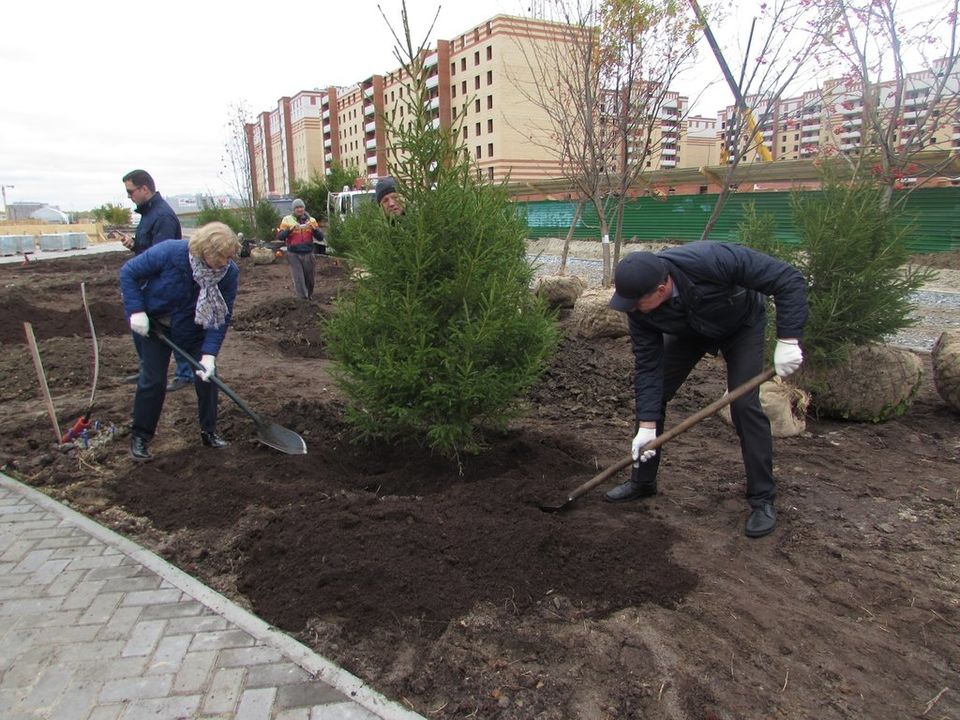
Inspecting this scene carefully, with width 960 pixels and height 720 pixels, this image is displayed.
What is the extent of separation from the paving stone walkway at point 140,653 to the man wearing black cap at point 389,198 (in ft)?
7.03

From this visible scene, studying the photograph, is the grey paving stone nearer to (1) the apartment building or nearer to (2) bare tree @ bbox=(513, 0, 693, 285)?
(1) the apartment building

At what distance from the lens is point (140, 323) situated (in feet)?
13.1

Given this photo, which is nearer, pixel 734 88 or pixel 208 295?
pixel 208 295

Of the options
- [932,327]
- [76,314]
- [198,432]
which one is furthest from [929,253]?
[76,314]

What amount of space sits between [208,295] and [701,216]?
58.3 feet

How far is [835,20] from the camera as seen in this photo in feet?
22.2

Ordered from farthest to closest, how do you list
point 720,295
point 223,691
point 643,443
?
point 643,443
point 720,295
point 223,691

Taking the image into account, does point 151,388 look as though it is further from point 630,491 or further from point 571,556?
point 630,491

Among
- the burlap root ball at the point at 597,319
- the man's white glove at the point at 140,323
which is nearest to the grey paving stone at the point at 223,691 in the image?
the man's white glove at the point at 140,323

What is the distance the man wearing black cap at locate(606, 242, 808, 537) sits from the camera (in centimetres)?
299

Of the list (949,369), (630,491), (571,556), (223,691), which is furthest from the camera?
(949,369)

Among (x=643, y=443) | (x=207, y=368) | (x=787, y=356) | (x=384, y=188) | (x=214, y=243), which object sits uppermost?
(x=384, y=188)

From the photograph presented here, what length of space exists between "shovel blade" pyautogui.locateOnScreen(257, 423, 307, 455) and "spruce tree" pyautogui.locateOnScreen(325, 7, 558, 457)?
2.23 ft

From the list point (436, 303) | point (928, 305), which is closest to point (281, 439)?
point (436, 303)
